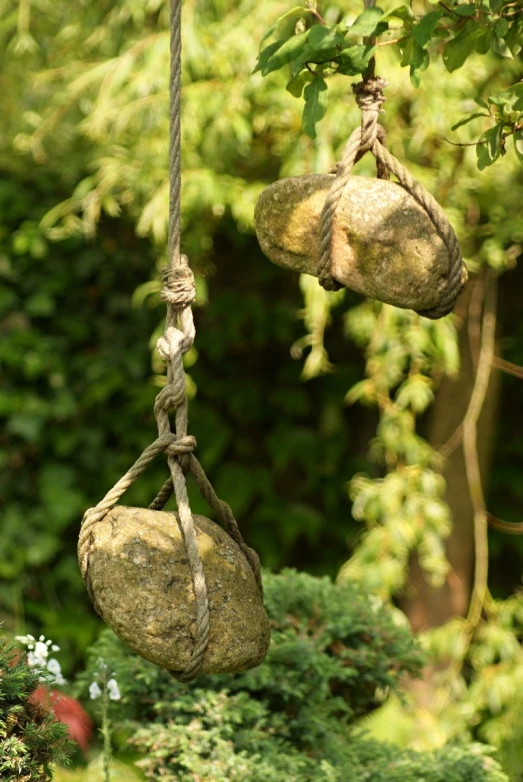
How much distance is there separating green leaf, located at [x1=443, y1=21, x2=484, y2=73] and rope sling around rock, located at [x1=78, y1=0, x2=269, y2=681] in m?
0.41

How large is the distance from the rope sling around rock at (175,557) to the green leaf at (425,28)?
0.32m

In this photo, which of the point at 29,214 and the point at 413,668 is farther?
the point at 29,214

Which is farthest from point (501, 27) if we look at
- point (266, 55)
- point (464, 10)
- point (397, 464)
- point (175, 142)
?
point (397, 464)

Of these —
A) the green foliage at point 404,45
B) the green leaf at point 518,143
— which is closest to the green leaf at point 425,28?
the green foliage at point 404,45

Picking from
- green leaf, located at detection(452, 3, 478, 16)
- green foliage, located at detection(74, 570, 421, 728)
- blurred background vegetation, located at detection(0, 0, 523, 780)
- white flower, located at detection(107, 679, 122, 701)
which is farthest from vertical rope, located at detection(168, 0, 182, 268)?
blurred background vegetation, located at detection(0, 0, 523, 780)

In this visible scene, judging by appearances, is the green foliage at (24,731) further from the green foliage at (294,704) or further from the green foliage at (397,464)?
the green foliage at (397,464)

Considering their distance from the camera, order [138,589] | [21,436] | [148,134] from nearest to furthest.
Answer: [138,589] < [148,134] < [21,436]

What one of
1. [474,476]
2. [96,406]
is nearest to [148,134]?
[96,406]

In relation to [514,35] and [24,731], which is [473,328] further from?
[24,731]

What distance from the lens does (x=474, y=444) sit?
10.7 ft

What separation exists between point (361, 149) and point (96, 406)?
8.48 ft

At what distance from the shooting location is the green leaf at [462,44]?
1344mm

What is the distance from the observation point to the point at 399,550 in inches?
114

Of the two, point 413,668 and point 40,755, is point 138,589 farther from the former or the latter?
point 413,668
